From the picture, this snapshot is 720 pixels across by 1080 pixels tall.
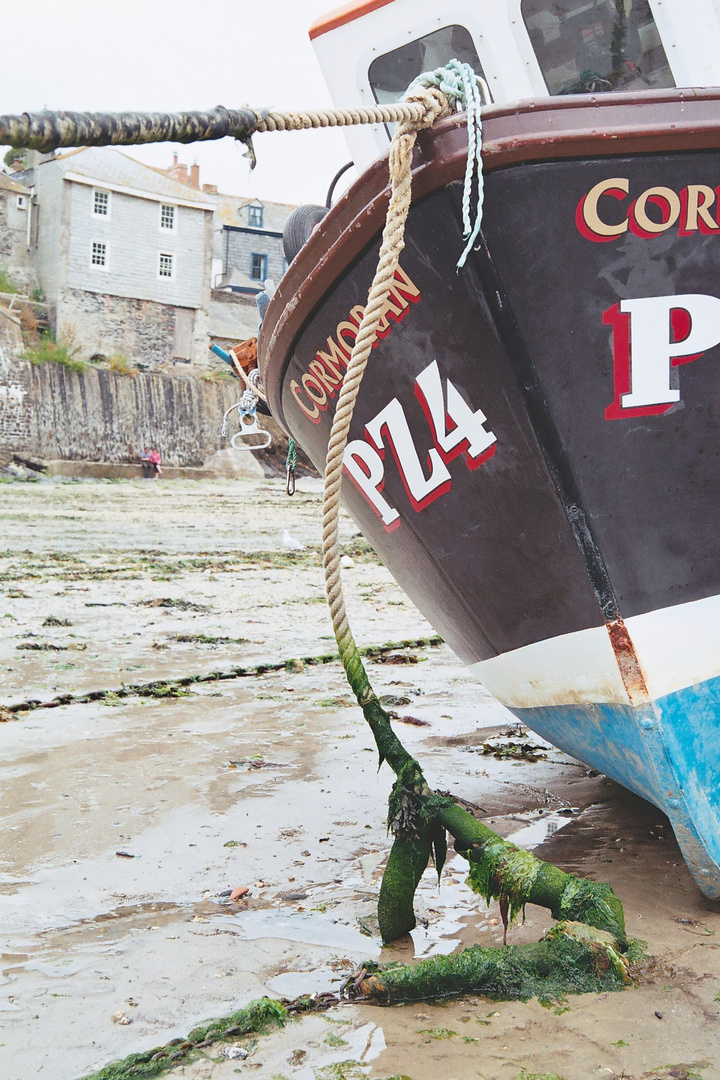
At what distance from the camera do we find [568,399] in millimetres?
2355

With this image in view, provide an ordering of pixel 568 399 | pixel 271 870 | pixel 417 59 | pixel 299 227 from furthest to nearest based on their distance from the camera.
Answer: pixel 299 227 < pixel 417 59 < pixel 271 870 < pixel 568 399

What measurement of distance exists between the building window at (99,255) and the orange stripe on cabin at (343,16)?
34924 mm

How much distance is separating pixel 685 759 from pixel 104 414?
1198 inches

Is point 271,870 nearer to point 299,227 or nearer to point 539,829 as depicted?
point 539,829

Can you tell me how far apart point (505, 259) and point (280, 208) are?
166 feet

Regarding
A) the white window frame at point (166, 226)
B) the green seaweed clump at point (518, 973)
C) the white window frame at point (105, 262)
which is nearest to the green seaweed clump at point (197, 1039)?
the green seaweed clump at point (518, 973)

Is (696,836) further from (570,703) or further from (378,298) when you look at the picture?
(378,298)

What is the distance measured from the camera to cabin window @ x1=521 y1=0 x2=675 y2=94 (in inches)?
125

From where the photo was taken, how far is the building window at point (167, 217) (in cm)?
3744

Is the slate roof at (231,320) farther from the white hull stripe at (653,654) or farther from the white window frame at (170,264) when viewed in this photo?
the white hull stripe at (653,654)

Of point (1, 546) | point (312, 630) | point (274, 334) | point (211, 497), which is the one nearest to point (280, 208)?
point (211, 497)

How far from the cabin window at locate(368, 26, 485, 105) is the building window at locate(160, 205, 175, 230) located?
120 feet

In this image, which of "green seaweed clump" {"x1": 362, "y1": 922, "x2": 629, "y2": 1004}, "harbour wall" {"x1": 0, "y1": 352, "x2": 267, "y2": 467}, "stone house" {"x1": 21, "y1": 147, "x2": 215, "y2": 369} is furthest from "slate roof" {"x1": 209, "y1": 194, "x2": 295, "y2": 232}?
"green seaweed clump" {"x1": 362, "y1": 922, "x2": 629, "y2": 1004}

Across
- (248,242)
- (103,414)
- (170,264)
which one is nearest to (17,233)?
(170,264)
